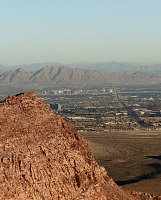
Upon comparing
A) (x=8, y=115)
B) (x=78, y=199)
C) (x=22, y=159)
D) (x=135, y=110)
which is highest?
(x=8, y=115)

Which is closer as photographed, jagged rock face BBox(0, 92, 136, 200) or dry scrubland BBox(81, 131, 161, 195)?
jagged rock face BBox(0, 92, 136, 200)

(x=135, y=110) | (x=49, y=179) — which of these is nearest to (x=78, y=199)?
(x=49, y=179)

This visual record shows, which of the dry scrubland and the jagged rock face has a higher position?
the jagged rock face

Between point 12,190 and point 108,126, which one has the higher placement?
point 12,190

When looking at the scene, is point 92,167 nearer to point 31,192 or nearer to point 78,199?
point 78,199

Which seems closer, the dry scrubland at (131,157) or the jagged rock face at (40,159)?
the jagged rock face at (40,159)
